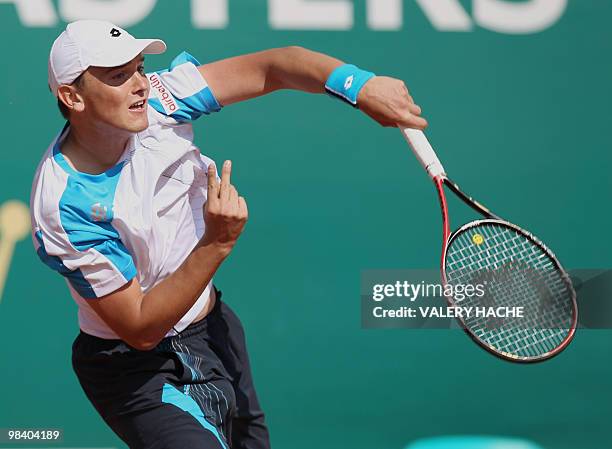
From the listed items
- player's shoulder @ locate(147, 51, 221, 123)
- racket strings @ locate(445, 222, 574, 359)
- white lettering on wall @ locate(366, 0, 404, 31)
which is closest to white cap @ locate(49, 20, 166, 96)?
player's shoulder @ locate(147, 51, 221, 123)

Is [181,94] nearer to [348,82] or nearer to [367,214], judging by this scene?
[348,82]

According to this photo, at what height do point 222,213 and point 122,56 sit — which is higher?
point 122,56

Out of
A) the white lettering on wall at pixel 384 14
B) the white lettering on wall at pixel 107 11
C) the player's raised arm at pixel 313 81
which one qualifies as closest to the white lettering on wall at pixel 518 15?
the white lettering on wall at pixel 384 14

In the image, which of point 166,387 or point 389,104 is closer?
point 389,104

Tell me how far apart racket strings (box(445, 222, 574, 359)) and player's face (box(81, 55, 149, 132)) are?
3.41ft

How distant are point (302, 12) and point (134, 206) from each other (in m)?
1.47

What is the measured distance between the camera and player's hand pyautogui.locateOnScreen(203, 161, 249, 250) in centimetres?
220

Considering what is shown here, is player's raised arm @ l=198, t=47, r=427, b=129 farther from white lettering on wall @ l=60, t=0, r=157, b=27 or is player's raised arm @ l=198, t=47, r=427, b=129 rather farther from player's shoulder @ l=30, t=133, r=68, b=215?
white lettering on wall @ l=60, t=0, r=157, b=27

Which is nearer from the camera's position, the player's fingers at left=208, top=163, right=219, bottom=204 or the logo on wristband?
the player's fingers at left=208, top=163, right=219, bottom=204

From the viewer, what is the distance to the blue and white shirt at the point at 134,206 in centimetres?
228

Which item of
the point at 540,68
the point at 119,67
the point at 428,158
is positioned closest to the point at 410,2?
the point at 540,68

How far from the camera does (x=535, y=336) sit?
11.0 ft

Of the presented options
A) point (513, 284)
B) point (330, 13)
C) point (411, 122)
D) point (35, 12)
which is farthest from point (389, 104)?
point (35, 12)

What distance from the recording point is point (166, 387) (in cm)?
249
